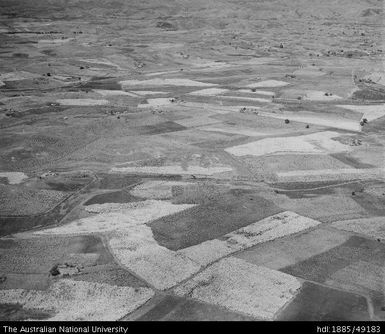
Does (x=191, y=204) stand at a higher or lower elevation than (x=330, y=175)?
lower

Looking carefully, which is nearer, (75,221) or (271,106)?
(75,221)

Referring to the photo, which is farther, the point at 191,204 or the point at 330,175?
the point at 330,175

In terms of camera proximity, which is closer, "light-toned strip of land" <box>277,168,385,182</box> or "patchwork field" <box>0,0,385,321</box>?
"patchwork field" <box>0,0,385,321</box>

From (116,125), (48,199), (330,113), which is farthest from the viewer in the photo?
(330,113)

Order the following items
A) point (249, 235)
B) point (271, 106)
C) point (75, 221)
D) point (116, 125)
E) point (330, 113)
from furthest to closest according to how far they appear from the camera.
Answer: point (271, 106) → point (330, 113) → point (116, 125) → point (75, 221) → point (249, 235)

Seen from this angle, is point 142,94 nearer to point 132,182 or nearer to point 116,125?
point 116,125

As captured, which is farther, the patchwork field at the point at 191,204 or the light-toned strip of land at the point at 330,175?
the light-toned strip of land at the point at 330,175

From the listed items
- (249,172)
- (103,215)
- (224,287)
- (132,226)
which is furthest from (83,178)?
(224,287)
